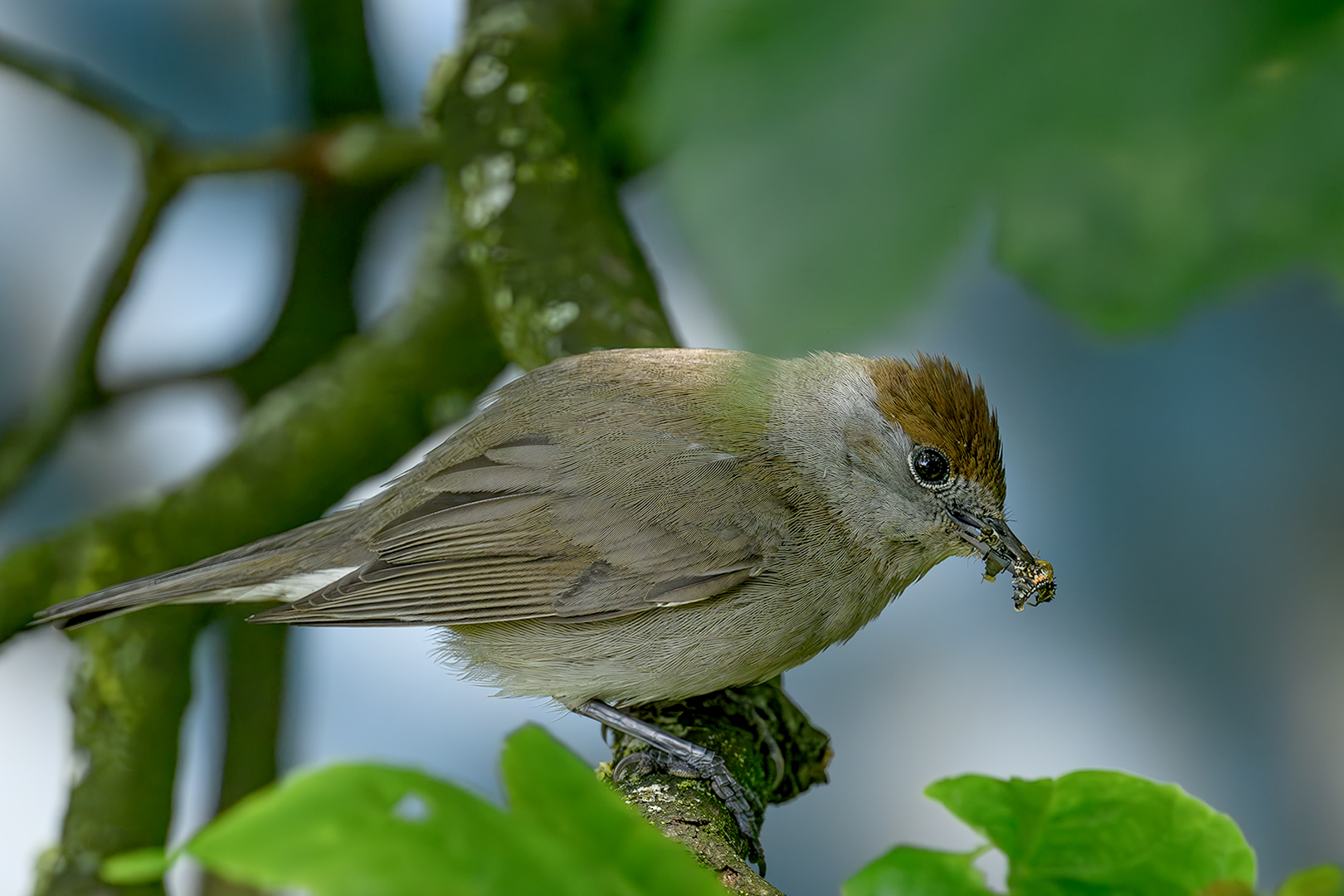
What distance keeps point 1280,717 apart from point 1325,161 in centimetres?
172

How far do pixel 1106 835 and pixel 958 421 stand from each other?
1.31 m

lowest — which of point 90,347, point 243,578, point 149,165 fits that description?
point 243,578

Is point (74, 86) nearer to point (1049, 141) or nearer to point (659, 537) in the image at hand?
point (659, 537)

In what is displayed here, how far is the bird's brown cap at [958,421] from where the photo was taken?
185 centimetres

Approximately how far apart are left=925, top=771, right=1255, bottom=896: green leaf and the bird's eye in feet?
4.23

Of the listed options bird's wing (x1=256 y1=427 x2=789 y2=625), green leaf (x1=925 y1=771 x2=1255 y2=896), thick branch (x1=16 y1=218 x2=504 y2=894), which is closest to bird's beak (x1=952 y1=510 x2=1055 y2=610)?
bird's wing (x1=256 y1=427 x2=789 y2=625)

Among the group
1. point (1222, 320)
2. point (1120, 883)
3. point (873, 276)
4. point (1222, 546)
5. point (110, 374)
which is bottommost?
point (1120, 883)

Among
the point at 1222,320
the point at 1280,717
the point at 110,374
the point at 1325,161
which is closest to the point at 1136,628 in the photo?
the point at 1280,717

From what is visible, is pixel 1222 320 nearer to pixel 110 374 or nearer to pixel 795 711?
pixel 795 711

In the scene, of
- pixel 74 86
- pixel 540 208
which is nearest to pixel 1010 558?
pixel 540 208

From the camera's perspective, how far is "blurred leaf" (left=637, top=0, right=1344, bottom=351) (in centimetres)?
30

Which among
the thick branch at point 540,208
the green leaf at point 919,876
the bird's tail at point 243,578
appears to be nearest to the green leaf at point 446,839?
the green leaf at point 919,876

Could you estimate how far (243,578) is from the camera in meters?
2.00

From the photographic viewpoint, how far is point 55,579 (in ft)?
8.05
